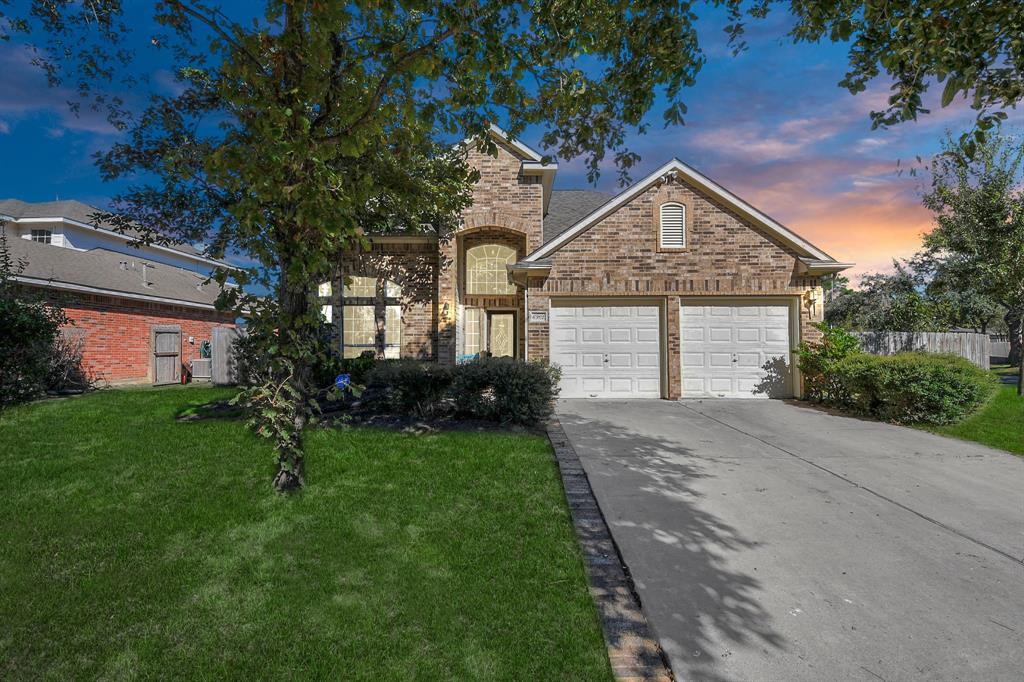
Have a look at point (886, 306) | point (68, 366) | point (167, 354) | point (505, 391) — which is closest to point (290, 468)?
point (505, 391)

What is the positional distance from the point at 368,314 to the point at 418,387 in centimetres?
721

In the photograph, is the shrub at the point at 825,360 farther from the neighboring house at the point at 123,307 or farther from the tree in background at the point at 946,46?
the neighboring house at the point at 123,307

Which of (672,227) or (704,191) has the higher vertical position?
(704,191)

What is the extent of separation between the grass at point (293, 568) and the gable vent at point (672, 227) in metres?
7.66

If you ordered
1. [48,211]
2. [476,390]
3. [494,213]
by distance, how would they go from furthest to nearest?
[48,211], [494,213], [476,390]

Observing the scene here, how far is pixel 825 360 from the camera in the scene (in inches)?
420

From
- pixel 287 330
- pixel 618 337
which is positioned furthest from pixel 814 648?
pixel 618 337

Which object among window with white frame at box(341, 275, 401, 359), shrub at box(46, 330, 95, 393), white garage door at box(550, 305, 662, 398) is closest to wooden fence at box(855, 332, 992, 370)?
white garage door at box(550, 305, 662, 398)

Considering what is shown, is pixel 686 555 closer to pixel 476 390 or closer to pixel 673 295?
pixel 476 390

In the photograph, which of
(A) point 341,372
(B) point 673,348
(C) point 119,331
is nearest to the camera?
(A) point 341,372

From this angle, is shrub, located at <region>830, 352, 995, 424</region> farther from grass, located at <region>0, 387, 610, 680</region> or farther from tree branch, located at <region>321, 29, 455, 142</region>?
tree branch, located at <region>321, 29, 455, 142</region>

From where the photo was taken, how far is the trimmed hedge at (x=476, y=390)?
7.88m

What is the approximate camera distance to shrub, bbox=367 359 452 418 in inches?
324

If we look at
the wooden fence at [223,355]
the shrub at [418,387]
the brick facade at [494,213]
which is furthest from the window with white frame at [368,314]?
the shrub at [418,387]
